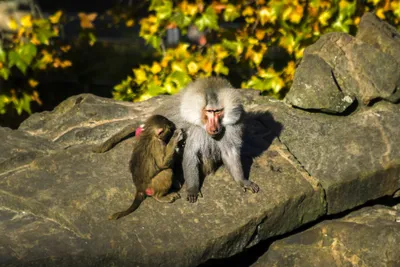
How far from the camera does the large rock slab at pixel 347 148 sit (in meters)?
5.43

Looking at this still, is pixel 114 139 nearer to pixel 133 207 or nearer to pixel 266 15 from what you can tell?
pixel 133 207

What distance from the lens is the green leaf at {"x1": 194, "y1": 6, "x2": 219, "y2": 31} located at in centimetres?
685

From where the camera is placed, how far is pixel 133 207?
4582 millimetres

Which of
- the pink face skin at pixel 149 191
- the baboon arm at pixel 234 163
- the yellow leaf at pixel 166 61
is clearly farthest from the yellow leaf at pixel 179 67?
the pink face skin at pixel 149 191

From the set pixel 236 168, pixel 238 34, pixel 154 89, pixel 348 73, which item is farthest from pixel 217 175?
pixel 238 34

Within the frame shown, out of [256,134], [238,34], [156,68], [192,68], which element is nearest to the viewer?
[256,134]

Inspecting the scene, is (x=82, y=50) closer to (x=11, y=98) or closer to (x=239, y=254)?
(x=11, y=98)

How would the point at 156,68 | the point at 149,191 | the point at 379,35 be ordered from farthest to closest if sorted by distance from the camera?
the point at 156,68
the point at 379,35
the point at 149,191

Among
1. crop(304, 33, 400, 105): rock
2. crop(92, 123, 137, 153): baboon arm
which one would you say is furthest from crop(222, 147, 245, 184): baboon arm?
crop(304, 33, 400, 105): rock

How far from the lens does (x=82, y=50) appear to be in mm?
8172

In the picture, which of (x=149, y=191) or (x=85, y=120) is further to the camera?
(x=85, y=120)

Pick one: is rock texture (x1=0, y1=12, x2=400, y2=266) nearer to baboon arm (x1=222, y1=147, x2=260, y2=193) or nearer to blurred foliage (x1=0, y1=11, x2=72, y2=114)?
baboon arm (x1=222, y1=147, x2=260, y2=193)

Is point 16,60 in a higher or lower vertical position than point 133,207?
higher

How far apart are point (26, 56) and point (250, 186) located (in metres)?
2.91
